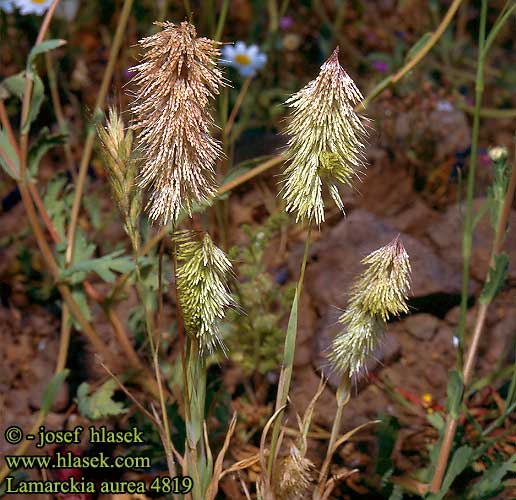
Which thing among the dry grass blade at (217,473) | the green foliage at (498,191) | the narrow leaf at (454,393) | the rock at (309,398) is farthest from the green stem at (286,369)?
the rock at (309,398)

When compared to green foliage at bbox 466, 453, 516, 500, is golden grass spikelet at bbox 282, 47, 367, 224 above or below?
above

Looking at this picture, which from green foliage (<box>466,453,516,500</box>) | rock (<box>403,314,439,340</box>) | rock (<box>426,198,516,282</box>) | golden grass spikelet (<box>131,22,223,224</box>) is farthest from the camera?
rock (<box>426,198,516,282</box>)

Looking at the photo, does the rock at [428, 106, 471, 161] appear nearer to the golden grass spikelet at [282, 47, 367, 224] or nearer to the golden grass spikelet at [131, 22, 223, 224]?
the golden grass spikelet at [282, 47, 367, 224]

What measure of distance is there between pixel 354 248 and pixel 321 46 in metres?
1.27

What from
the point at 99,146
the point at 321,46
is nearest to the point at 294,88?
the point at 321,46

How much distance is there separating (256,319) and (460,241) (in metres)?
0.86

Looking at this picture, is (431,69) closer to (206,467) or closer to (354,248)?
(354,248)

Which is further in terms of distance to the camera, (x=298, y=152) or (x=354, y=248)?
(x=354, y=248)

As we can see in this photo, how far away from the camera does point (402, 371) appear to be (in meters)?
2.18

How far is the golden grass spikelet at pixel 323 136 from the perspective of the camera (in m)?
1.09

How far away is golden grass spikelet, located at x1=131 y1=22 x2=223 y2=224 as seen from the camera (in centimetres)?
104

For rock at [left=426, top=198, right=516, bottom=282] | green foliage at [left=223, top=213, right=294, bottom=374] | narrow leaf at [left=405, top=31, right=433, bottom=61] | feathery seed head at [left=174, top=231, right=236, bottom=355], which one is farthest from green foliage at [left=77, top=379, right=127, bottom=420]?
rock at [left=426, top=198, right=516, bottom=282]

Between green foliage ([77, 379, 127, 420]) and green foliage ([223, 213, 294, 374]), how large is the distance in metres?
0.36

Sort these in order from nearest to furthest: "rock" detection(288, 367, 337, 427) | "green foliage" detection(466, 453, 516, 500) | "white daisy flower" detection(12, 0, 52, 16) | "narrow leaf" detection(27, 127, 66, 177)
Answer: "green foliage" detection(466, 453, 516, 500) < "narrow leaf" detection(27, 127, 66, 177) < "rock" detection(288, 367, 337, 427) < "white daisy flower" detection(12, 0, 52, 16)
